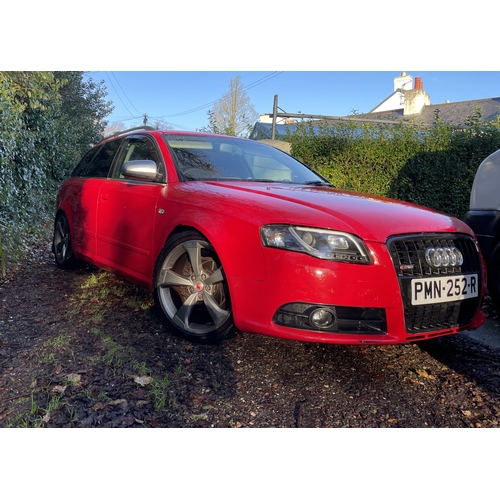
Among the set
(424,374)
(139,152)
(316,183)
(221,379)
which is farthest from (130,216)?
(424,374)

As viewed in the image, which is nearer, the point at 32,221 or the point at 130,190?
the point at 130,190

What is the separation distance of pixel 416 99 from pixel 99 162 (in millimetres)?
27533

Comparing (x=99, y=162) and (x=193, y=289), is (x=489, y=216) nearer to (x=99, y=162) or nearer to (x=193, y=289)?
(x=193, y=289)

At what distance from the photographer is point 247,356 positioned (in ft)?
10.5

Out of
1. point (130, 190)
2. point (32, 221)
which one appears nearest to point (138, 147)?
point (130, 190)

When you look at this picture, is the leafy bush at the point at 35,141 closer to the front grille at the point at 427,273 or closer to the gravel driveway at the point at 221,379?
the gravel driveway at the point at 221,379

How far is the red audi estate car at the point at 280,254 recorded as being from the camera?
264cm

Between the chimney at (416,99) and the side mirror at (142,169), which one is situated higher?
the chimney at (416,99)

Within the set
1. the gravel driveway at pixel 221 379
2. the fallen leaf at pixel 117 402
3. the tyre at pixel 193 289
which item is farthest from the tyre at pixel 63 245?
the fallen leaf at pixel 117 402

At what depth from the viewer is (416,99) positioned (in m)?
28.7

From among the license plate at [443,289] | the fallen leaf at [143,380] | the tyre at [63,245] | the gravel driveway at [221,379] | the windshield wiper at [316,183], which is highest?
the windshield wiper at [316,183]

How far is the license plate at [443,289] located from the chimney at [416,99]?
2797cm

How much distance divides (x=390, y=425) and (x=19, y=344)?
2634 millimetres

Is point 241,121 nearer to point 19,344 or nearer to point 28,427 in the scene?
point 19,344
